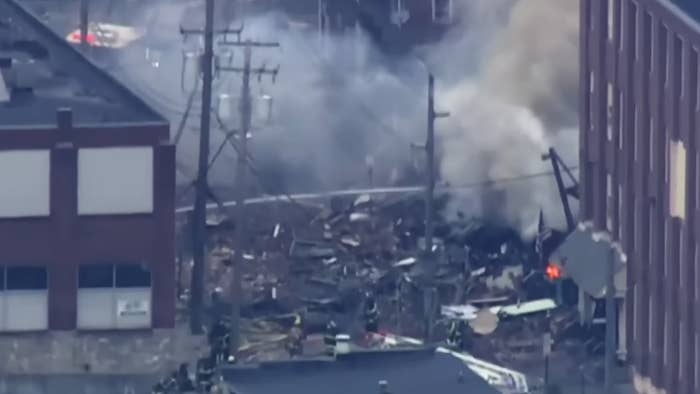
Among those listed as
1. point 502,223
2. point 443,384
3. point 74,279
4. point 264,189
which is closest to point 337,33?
point 264,189

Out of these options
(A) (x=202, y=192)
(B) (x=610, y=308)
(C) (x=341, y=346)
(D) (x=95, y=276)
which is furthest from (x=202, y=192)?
(B) (x=610, y=308)

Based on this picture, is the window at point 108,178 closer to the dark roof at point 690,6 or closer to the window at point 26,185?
the window at point 26,185

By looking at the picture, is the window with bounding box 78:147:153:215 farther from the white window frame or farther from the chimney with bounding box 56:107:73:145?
the white window frame

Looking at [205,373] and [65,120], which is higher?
[65,120]

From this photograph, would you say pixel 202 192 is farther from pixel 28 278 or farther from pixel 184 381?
pixel 184 381

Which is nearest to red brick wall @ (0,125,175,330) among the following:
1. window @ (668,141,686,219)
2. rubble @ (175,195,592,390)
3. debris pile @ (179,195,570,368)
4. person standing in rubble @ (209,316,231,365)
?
person standing in rubble @ (209,316,231,365)

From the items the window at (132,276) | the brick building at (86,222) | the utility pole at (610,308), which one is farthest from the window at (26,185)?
the utility pole at (610,308)
